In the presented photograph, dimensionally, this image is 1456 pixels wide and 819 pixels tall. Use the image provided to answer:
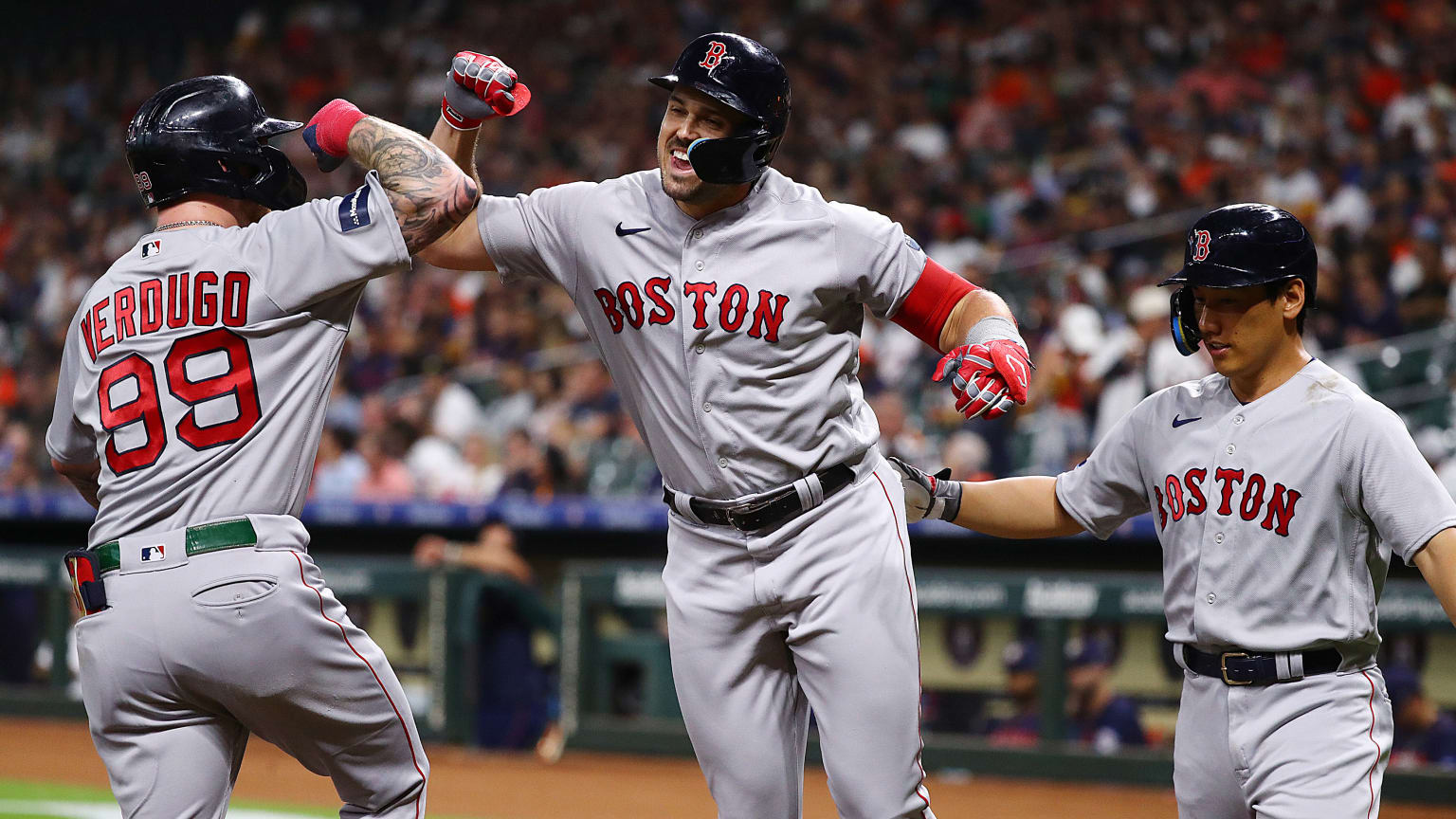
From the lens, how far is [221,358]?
305 cm

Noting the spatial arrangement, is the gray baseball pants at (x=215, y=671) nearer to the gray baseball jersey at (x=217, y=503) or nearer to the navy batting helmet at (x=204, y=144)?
the gray baseball jersey at (x=217, y=503)

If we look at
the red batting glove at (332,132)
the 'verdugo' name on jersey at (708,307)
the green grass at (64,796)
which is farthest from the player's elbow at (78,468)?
the green grass at (64,796)

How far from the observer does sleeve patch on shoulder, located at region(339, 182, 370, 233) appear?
3.10 m

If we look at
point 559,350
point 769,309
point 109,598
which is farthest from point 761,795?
point 559,350

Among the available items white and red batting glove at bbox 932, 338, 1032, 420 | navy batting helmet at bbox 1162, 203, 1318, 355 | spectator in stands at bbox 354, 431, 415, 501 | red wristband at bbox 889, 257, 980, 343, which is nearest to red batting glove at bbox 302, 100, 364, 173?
red wristband at bbox 889, 257, 980, 343

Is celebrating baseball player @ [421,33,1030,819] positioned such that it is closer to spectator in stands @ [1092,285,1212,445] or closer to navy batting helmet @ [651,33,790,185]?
navy batting helmet @ [651,33,790,185]

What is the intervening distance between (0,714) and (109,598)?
847 centimetres

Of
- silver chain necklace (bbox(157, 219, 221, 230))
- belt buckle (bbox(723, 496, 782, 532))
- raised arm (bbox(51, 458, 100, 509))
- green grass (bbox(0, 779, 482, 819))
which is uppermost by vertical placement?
silver chain necklace (bbox(157, 219, 221, 230))

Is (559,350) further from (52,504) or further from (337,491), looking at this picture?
(52,504)

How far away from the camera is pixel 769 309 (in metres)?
3.28

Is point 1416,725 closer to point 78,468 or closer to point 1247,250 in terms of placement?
point 1247,250

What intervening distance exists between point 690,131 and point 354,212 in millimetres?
753

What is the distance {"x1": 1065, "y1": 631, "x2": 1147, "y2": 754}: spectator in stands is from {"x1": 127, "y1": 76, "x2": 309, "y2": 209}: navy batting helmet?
580 centimetres

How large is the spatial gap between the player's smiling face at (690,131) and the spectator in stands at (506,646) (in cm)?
599
